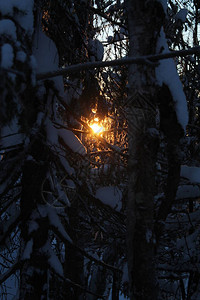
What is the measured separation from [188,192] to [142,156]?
3.52 ft

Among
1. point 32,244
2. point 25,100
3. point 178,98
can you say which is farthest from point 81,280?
point 25,100

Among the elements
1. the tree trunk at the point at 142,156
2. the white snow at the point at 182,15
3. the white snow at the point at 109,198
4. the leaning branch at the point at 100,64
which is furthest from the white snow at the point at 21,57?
the white snow at the point at 182,15

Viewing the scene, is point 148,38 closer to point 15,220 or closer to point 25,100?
point 25,100

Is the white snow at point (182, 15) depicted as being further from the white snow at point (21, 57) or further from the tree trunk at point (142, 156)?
the white snow at point (21, 57)

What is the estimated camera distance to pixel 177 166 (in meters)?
3.16

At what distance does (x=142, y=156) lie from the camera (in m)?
3.06

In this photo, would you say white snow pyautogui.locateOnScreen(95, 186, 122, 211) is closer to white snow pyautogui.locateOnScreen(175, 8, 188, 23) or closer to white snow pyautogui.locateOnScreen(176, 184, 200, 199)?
white snow pyautogui.locateOnScreen(176, 184, 200, 199)

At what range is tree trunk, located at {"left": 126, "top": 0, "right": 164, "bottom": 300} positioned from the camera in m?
3.06

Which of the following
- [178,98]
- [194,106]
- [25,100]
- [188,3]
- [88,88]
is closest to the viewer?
[25,100]

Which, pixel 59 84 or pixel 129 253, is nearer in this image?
pixel 129 253

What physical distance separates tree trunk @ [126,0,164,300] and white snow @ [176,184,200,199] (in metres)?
0.76

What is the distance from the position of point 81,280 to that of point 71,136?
4369mm

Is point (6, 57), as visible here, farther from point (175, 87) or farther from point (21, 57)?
point (175, 87)

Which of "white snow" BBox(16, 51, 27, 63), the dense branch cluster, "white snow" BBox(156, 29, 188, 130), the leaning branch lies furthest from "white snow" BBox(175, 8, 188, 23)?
"white snow" BBox(16, 51, 27, 63)
